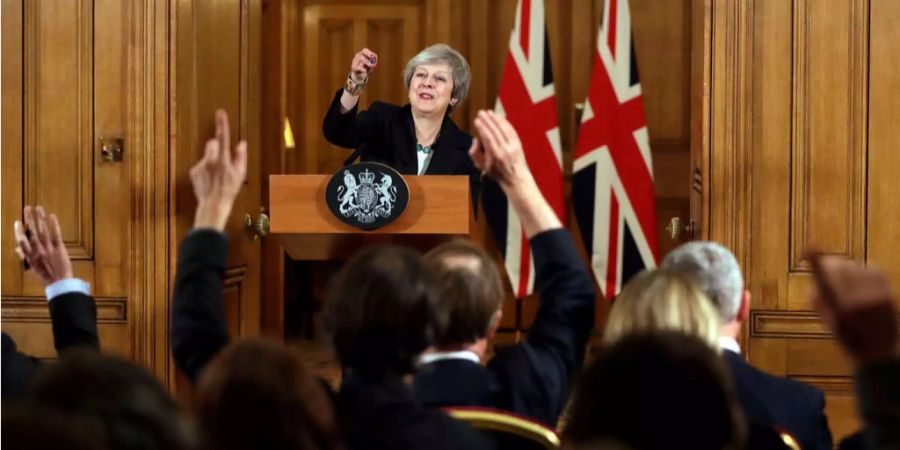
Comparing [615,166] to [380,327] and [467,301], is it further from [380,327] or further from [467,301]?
[380,327]

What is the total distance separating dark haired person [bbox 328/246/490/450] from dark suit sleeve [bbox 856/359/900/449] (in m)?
0.52

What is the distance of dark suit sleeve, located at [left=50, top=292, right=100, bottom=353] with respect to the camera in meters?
2.45

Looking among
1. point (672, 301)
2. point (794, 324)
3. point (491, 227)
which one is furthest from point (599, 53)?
point (672, 301)

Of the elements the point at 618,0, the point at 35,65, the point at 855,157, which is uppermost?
the point at 618,0

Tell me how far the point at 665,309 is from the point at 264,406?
0.87 metres

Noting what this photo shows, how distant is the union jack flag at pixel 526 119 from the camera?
18.0 ft

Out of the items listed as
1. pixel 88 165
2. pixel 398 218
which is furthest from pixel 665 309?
pixel 88 165

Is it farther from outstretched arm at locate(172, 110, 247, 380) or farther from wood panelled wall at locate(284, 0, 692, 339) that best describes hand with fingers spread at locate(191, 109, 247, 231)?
wood panelled wall at locate(284, 0, 692, 339)

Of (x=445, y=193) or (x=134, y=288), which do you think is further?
(x=134, y=288)

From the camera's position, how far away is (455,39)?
6133mm

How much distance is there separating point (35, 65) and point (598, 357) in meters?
3.35

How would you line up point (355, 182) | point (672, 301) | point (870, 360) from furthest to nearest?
point (355, 182) < point (672, 301) < point (870, 360)

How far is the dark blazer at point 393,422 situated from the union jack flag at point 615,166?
3.64 m

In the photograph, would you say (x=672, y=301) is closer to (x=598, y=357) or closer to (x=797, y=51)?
(x=598, y=357)
